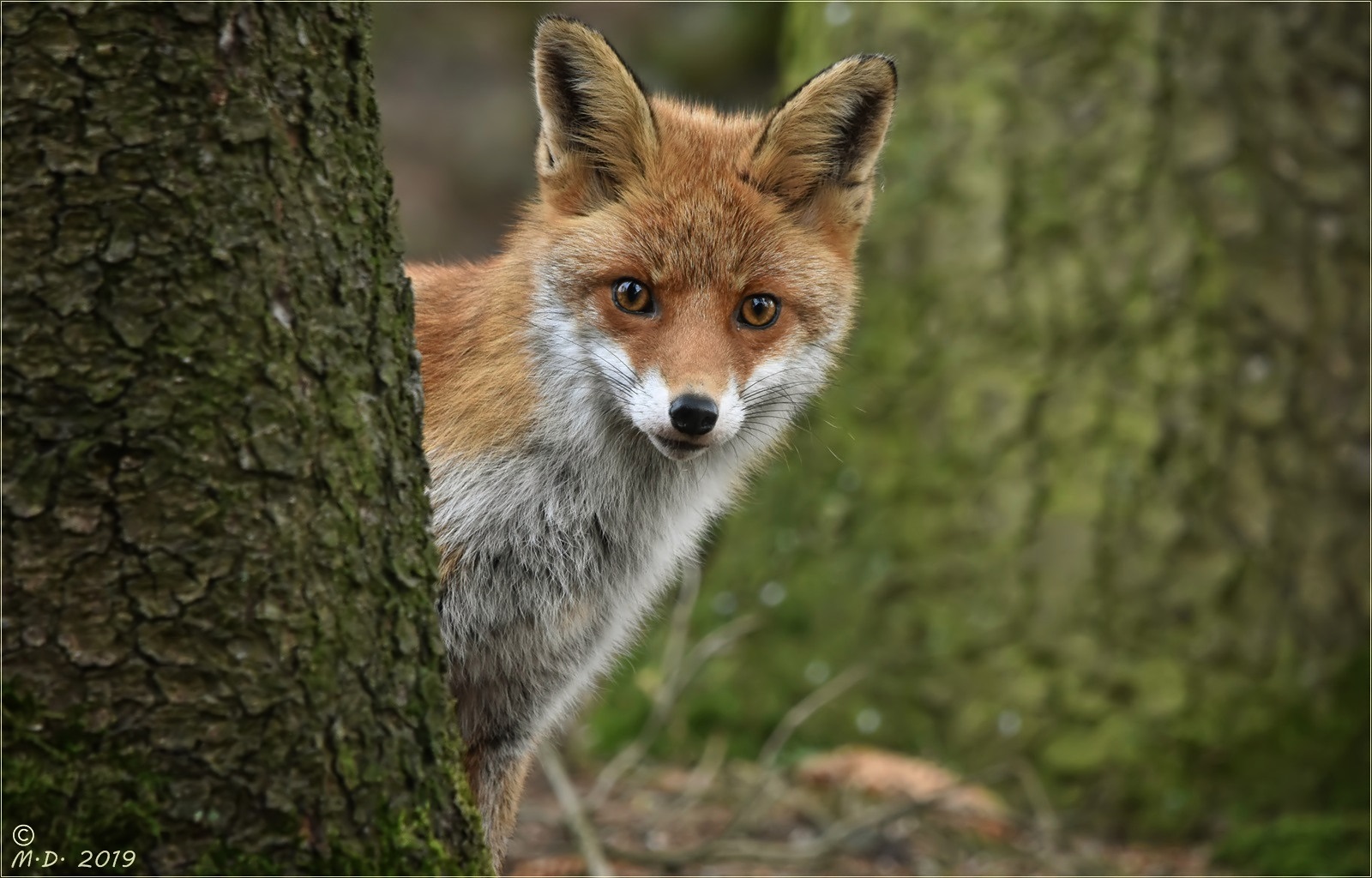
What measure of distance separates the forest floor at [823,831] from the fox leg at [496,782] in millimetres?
1030

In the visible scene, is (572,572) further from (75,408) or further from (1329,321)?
(1329,321)

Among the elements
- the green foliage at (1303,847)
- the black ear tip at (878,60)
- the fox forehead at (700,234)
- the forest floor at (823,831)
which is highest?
the black ear tip at (878,60)

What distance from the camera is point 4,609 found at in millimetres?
2424

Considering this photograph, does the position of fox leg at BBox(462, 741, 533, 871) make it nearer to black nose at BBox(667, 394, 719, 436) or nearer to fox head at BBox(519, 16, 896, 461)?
fox head at BBox(519, 16, 896, 461)

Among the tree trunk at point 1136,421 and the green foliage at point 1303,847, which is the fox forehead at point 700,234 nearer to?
the tree trunk at point 1136,421

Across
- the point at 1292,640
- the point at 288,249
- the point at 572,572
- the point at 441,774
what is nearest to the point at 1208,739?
the point at 1292,640

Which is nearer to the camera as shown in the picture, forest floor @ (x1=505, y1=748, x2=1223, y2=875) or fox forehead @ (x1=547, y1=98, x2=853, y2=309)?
fox forehead @ (x1=547, y1=98, x2=853, y2=309)

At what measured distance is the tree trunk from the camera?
6.32m

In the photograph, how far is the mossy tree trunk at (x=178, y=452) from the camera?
7.95ft

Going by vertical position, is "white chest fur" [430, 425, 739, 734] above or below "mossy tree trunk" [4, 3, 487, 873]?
below

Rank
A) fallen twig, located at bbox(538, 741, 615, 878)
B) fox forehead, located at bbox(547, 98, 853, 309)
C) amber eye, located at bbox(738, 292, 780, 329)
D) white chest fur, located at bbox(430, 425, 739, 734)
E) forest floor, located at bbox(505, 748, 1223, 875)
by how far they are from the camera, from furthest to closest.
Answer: forest floor, located at bbox(505, 748, 1223, 875), fallen twig, located at bbox(538, 741, 615, 878), amber eye, located at bbox(738, 292, 780, 329), fox forehead, located at bbox(547, 98, 853, 309), white chest fur, located at bbox(430, 425, 739, 734)

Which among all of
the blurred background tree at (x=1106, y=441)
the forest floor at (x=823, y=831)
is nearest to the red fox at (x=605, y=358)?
the forest floor at (x=823, y=831)

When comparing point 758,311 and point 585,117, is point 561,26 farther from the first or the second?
point 758,311

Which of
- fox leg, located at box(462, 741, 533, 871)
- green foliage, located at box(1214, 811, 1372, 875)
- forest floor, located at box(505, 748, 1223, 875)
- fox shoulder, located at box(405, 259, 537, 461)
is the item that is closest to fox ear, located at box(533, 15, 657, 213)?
fox shoulder, located at box(405, 259, 537, 461)
